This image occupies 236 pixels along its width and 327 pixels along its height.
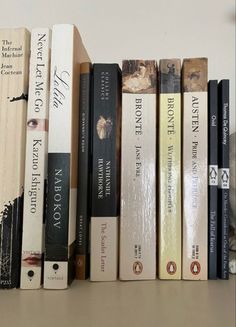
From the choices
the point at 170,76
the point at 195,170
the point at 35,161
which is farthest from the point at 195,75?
the point at 35,161

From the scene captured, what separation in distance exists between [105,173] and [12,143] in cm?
14

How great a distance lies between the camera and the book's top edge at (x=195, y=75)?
0.52 metres

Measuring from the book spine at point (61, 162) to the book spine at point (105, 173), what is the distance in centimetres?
3

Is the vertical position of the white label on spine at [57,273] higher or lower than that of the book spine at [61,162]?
lower

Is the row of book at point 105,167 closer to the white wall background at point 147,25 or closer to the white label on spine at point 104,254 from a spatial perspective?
the white label on spine at point 104,254

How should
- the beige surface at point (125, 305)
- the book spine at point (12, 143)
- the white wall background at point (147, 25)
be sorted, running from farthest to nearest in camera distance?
1. the white wall background at point (147, 25)
2. the book spine at point (12, 143)
3. the beige surface at point (125, 305)

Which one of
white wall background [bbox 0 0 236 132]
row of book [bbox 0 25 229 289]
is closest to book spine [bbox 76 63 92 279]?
row of book [bbox 0 25 229 289]

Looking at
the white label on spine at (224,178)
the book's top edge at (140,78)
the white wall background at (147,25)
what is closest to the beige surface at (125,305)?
the white label on spine at (224,178)

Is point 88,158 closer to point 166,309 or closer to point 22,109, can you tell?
point 22,109

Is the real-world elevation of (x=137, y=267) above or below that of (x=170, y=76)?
below

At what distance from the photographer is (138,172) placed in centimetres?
51

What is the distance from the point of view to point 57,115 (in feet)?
1.59

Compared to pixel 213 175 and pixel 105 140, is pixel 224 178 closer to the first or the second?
pixel 213 175

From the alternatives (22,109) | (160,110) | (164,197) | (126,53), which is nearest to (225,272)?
(164,197)
